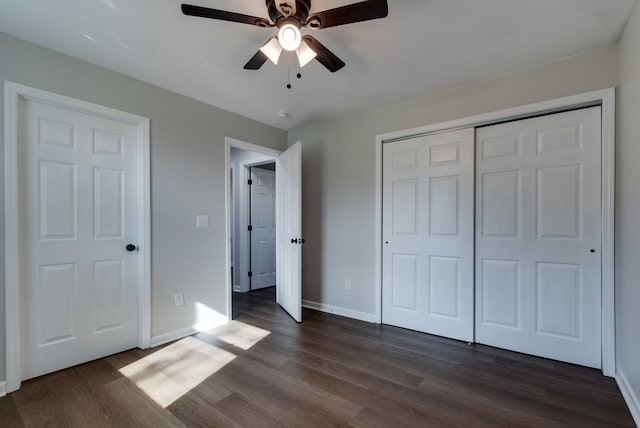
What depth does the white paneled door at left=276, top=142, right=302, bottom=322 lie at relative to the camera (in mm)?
3271

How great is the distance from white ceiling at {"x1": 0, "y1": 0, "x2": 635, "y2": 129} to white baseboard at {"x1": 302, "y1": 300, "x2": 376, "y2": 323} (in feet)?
7.86

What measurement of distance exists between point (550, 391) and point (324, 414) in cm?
152

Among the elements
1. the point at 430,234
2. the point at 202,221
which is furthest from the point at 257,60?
the point at 430,234

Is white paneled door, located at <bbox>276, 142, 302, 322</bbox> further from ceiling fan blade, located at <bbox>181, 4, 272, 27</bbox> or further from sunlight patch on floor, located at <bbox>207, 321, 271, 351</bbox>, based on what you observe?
ceiling fan blade, located at <bbox>181, 4, 272, 27</bbox>

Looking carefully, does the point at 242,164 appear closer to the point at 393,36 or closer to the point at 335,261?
the point at 335,261

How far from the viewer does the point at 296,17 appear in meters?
1.58

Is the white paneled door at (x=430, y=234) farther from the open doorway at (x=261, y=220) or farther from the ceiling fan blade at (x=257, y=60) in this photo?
the ceiling fan blade at (x=257, y=60)

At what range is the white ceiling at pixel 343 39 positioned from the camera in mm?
1730

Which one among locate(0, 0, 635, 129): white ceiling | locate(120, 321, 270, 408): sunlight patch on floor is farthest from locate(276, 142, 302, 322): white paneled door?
locate(0, 0, 635, 129): white ceiling

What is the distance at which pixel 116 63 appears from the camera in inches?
91.1

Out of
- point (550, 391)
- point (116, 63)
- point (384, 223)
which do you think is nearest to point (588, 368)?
point (550, 391)

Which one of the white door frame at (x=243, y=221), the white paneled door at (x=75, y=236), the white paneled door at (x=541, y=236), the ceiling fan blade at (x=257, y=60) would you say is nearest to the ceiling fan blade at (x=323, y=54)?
Answer: the ceiling fan blade at (x=257, y=60)

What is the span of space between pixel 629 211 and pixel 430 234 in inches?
54.7

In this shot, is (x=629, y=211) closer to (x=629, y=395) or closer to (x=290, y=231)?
(x=629, y=395)
